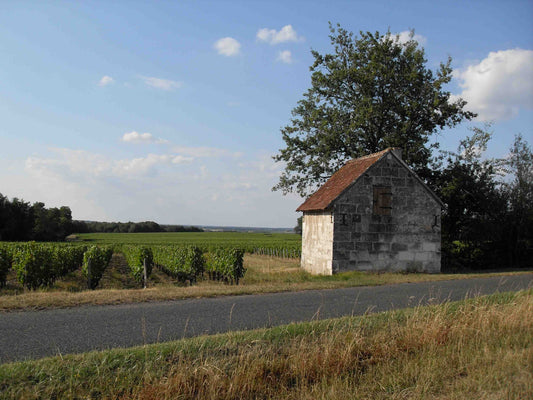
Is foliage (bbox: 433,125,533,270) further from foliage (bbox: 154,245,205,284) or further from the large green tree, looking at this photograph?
foliage (bbox: 154,245,205,284)

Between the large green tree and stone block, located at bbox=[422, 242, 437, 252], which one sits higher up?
the large green tree

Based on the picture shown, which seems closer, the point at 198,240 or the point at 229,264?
the point at 229,264

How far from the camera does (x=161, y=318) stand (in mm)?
9055

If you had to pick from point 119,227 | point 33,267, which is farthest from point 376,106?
point 119,227

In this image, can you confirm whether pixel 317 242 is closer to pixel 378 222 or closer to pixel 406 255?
pixel 378 222

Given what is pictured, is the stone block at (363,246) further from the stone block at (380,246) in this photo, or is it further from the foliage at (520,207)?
the foliage at (520,207)

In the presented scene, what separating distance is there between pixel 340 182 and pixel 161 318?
14504 millimetres

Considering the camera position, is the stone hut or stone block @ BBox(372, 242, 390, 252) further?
stone block @ BBox(372, 242, 390, 252)

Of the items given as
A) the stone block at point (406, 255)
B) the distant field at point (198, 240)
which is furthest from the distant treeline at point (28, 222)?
the stone block at point (406, 255)

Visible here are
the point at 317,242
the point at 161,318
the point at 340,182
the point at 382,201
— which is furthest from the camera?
the point at 340,182

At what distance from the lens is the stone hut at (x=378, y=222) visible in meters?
19.5

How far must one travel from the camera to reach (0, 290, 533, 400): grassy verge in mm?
5547

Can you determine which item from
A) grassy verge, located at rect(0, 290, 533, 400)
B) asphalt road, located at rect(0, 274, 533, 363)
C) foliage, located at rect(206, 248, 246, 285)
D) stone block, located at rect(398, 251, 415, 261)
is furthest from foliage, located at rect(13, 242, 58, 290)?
stone block, located at rect(398, 251, 415, 261)

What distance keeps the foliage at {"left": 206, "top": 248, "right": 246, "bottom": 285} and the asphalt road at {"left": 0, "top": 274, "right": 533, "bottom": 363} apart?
6.07 meters
